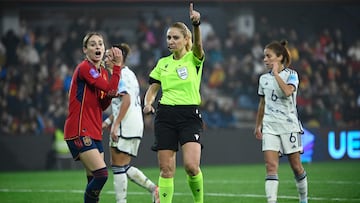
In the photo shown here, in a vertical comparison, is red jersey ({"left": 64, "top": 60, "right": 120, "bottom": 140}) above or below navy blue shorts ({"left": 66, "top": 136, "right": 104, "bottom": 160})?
above

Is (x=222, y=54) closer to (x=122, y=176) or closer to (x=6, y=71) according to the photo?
(x=6, y=71)

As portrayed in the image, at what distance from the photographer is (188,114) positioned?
10.2 meters

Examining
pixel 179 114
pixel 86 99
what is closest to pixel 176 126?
pixel 179 114

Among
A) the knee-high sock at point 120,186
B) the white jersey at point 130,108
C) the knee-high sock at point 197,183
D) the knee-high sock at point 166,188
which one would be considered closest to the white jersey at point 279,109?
the knee-high sock at point 197,183

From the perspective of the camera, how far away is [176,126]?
33.7ft

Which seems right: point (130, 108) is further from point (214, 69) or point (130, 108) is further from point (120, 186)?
point (214, 69)

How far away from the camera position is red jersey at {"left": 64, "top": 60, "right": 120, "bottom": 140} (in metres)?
9.48

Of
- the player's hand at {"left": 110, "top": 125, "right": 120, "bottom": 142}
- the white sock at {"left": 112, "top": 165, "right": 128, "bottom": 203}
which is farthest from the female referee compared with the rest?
the player's hand at {"left": 110, "top": 125, "right": 120, "bottom": 142}

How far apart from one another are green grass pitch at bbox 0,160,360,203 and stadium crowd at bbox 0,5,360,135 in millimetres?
3177

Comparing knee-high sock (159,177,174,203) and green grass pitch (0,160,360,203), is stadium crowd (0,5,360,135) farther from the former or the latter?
knee-high sock (159,177,174,203)

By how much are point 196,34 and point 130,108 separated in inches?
114

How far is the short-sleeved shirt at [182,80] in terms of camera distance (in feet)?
33.6

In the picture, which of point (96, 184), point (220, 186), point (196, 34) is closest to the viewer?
point (96, 184)

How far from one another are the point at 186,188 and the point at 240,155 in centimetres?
769
